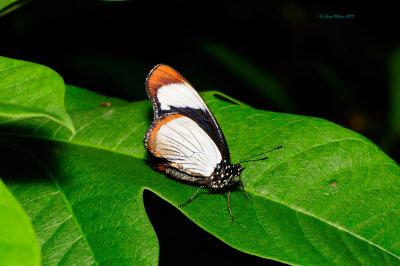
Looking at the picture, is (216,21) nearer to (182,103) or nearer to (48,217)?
(182,103)

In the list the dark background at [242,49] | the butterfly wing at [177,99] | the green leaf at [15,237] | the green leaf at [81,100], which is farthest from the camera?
the dark background at [242,49]

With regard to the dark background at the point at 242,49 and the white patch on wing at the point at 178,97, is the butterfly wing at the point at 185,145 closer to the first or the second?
the white patch on wing at the point at 178,97

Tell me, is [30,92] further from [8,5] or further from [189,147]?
[189,147]

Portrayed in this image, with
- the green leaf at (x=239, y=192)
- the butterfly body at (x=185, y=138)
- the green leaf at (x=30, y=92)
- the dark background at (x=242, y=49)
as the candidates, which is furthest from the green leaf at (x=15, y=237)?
the dark background at (x=242, y=49)

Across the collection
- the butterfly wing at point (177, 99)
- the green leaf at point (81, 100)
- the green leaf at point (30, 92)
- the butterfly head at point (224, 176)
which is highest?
the green leaf at point (30, 92)

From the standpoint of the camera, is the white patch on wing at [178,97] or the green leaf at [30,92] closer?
the green leaf at [30,92]

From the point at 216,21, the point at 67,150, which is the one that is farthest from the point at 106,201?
the point at 216,21

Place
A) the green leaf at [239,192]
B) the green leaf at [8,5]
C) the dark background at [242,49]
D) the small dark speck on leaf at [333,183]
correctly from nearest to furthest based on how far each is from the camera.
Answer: the green leaf at [239,192]
the green leaf at [8,5]
the small dark speck on leaf at [333,183]
the dark background at [242,49]
